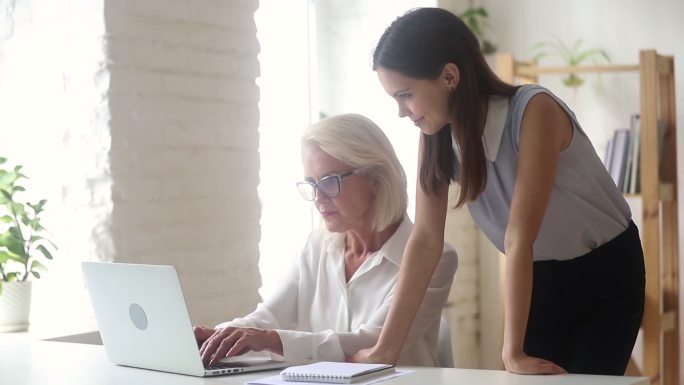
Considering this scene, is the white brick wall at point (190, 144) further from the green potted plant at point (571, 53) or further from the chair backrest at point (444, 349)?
the green potted plant at point (571, 53)

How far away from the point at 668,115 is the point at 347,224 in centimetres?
197

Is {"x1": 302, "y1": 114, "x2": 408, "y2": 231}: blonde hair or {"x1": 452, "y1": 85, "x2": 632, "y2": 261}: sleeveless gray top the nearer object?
{"x1": 452, "y1": 85, "x2": 632, "y2": 261}: sleeveless gray top

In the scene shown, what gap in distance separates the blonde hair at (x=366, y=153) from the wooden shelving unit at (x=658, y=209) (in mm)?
1709

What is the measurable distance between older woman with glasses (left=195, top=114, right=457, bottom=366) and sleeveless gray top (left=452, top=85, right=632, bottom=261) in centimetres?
33

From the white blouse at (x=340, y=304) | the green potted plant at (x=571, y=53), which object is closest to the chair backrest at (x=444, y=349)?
the white blouse at (x=340, y=304)

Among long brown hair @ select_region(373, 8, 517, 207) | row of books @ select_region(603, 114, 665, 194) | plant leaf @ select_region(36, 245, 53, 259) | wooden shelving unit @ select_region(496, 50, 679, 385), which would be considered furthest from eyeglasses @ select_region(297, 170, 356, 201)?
row of books @ select_region(603, 114, 665, 194)

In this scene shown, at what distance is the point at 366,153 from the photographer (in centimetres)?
225

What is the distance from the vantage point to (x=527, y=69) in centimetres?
399

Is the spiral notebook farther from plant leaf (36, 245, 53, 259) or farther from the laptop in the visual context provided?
plant leaf (36, 245, 53, 259)

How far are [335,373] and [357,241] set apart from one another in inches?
30.9

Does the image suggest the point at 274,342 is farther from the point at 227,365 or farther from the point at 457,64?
the point at 457,64

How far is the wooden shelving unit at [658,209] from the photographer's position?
3.64 meters

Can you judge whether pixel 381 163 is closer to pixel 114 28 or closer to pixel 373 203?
pixel 373 203

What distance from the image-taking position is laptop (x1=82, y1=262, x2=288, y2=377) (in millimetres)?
1649
